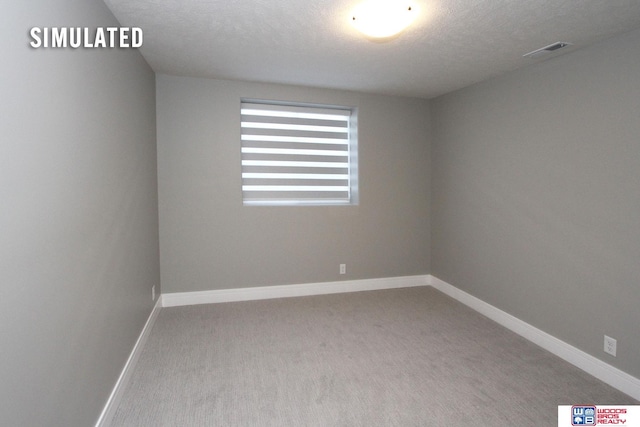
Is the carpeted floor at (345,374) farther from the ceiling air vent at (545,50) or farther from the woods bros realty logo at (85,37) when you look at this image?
the ceiling air vent at (545,50)

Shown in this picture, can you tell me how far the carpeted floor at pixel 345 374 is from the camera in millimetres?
1952

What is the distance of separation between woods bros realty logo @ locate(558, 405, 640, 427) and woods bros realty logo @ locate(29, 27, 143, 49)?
3181 millimetres

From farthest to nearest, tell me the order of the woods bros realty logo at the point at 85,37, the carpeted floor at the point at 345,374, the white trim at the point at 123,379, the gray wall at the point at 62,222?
the carpeted floor at the point at 345,374 < the white trim at the point at 123,379 < the woods bros realty logo at the point at 85,37 < the gray wall at the point at 62,222

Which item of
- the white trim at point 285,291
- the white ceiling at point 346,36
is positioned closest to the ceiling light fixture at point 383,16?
the white ceiling at point 346,36

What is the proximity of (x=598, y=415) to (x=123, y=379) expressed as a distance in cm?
297

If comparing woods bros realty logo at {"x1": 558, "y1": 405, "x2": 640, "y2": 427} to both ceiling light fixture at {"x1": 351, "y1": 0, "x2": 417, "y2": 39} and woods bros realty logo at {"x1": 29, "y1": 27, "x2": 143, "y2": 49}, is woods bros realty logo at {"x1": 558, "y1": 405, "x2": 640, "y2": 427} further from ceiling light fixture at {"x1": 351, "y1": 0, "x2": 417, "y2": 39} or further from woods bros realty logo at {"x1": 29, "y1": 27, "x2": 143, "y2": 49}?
woods bros realty logo at {"x1": 29, "y1": 27, "x2": 143, "y2": 49}

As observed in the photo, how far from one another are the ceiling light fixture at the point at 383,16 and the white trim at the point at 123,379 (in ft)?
8.86

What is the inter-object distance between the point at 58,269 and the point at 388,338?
2.45 metres

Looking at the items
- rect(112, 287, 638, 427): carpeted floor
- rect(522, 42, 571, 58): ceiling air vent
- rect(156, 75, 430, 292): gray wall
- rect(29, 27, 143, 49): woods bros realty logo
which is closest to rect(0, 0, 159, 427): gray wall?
rect(29, 27, 143, 49): woods bros realty logo

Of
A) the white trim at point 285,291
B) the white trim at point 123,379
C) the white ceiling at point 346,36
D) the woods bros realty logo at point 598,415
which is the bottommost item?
the woods bros realty logo at point 598,415

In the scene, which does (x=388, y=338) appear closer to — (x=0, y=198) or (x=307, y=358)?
(x=307, y=358)

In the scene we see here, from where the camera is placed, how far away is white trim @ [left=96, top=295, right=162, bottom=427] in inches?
72.2

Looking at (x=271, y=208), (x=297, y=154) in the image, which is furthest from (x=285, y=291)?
(x=297, y=154)

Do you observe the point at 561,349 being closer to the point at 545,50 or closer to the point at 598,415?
the point at 598,415
